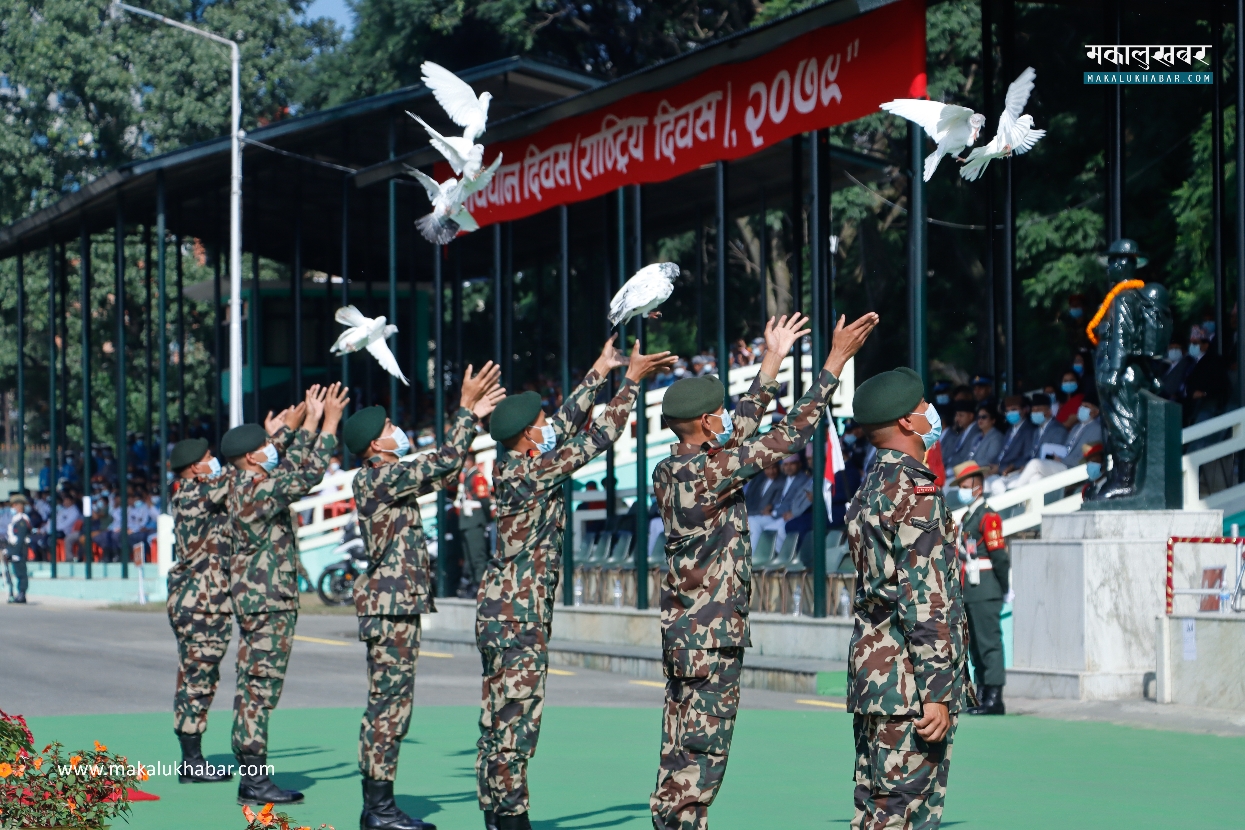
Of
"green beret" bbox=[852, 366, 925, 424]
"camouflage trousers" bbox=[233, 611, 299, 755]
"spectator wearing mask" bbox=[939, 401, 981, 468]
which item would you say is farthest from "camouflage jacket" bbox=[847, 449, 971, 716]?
"spectator wearing mask" bbox=[939, 401, 981, 468]

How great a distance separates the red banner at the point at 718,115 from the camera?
1531cm

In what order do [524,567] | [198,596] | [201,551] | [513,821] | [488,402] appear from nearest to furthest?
[513,821] < [524,567] < [488,402] < [198,596] < [201,551]

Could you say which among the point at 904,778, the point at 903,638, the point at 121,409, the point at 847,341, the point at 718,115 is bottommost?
the point at 904,778

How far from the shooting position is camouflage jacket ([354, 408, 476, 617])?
30.2 feet

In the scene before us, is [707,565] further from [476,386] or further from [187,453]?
[187,453]

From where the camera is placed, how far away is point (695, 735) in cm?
751

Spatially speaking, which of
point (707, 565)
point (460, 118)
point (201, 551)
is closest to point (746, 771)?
point (201, 551)

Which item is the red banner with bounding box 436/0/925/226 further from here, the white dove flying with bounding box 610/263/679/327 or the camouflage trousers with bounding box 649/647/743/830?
the camouflage trousers with bounding box 649/647/743/830

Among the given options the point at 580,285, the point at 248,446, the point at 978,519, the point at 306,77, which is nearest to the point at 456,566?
the point at 978,519

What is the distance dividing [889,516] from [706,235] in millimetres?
35359

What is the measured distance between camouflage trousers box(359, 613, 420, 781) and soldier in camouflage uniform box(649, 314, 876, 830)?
191 cm

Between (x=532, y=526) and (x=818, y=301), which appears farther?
(x=818, y=301)

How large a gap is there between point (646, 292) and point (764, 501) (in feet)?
43.1

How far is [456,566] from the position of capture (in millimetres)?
24125
